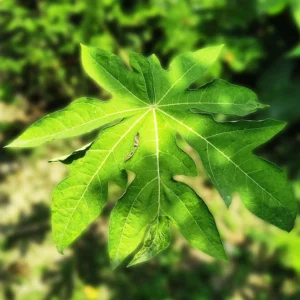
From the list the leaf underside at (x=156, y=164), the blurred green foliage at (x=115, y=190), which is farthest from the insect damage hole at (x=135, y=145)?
the blurred green foliage at (x=115, y=190)

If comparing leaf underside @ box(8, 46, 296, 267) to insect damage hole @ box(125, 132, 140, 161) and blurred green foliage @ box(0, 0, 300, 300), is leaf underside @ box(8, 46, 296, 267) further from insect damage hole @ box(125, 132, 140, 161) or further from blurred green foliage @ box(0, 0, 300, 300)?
blurred green foliage @ box(0, 0, 300, 300)

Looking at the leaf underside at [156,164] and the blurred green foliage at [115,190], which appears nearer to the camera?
the leaf underside at [156,164]

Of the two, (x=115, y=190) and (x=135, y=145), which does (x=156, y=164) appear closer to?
(x=135, y=145)

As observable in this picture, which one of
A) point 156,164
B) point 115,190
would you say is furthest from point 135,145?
point 115,190

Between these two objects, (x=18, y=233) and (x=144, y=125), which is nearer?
(x=144, y=125)

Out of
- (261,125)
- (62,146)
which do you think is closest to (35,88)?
(62,146)

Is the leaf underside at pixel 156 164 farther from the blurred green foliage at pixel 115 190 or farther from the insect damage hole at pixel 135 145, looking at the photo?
the blurred green foliage at pixel 115 190

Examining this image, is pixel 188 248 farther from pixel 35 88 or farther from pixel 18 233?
pixel 35 88
